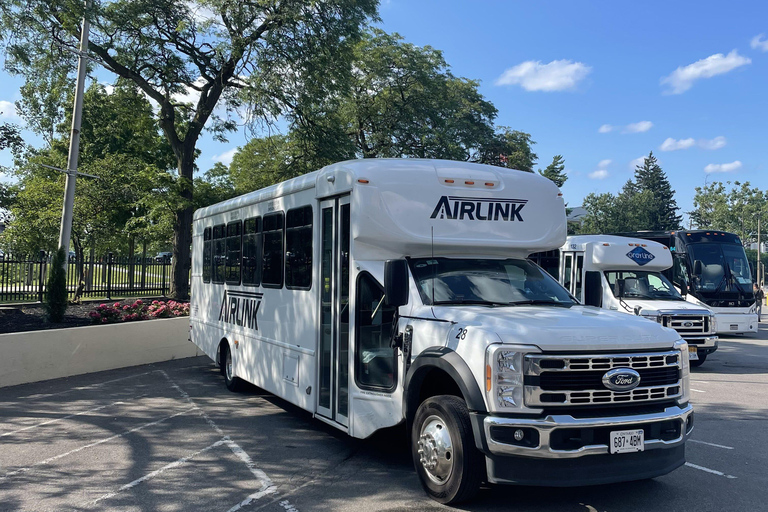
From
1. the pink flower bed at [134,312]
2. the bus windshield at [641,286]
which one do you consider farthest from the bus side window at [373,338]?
the pink flower bed at [134,312]

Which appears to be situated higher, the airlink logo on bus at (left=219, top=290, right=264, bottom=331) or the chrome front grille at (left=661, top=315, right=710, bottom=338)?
the airlink logo on bus at (left=219, top=290, right=264, bottom=331)

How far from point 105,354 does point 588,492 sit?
10006 millimetres

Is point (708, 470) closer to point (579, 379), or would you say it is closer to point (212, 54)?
point (579, 379)

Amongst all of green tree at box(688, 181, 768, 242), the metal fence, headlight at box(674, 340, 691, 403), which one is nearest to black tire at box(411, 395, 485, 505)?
headlight at box(674, 340, 691, 403)

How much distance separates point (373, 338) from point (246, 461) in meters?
1.85

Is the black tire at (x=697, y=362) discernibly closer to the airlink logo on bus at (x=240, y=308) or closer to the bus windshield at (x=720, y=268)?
the bus windshield at (x=720, y=268)

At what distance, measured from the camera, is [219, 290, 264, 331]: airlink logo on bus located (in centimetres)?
902

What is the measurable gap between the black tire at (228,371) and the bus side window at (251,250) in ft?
5.05

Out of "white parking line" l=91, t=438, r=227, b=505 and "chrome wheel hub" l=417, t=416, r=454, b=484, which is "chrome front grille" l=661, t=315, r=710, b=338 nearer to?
"chrome wheel hub" l=417, t=416, r=454, b=484

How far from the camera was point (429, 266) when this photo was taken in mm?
6098

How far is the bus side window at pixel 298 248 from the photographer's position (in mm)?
7367

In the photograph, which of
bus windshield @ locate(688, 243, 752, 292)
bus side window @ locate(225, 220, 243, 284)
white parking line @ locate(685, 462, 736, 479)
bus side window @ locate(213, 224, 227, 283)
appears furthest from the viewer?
bus windshield @ locate(688, 243, 752, 292)

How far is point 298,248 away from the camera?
302 inches

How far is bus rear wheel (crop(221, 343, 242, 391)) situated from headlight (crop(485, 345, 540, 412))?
624 cm
